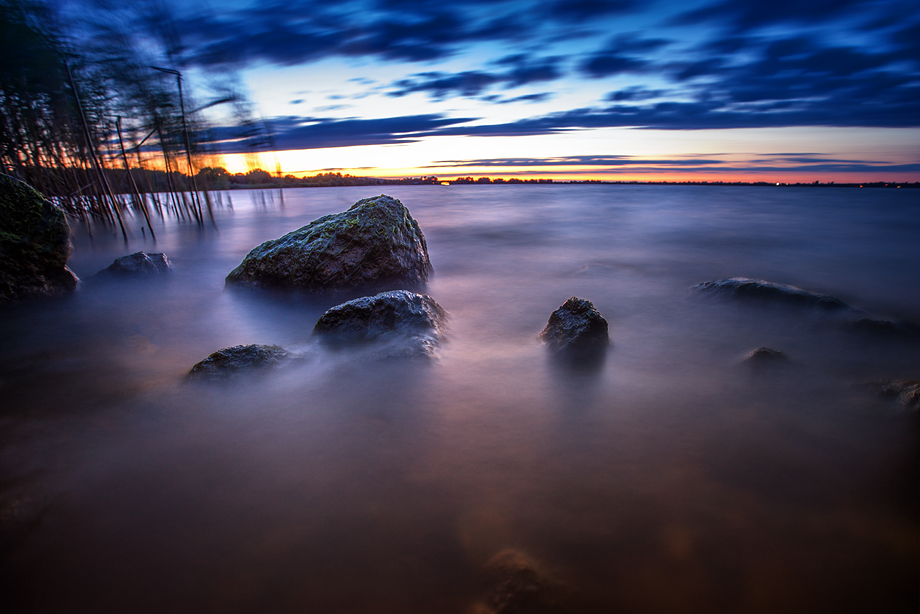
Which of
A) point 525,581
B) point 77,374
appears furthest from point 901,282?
point 77,374

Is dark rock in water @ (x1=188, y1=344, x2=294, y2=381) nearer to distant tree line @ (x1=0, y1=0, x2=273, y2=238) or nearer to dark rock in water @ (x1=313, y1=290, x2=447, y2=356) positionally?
dark rock in water @ (x1=313, y1=290, x2=447, y2=356)

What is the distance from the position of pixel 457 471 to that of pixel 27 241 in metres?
7.09

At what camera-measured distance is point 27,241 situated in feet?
17.6

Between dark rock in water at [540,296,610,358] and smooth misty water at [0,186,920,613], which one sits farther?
dark rock in water at [540,296,610,358]

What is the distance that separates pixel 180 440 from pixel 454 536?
2.19 meters

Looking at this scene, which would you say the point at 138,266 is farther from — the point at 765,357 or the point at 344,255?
the point at 765,357

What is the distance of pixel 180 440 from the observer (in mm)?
2783

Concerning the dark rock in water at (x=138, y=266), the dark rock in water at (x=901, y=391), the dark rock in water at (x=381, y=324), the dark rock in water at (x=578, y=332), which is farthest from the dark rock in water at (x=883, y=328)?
the dark rock in water at (x=138, y=266)

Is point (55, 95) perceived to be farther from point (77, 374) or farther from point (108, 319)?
point (77, 374)

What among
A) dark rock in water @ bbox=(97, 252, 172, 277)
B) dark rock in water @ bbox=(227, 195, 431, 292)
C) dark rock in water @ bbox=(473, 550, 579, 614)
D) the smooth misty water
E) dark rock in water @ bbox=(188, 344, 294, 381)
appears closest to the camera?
dark rock in water @ bbox=(473, 550, 579, 614)

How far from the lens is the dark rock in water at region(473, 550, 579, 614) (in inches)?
67.1

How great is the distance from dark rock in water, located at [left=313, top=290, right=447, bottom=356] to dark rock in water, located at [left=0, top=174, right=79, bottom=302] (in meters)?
4.67

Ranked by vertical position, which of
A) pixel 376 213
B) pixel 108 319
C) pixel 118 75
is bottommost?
pixel 108 319

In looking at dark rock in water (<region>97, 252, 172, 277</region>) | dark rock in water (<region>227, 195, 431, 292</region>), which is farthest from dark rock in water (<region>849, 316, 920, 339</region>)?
dark rock in water (<region>97, 252, 172, 277</region>)
